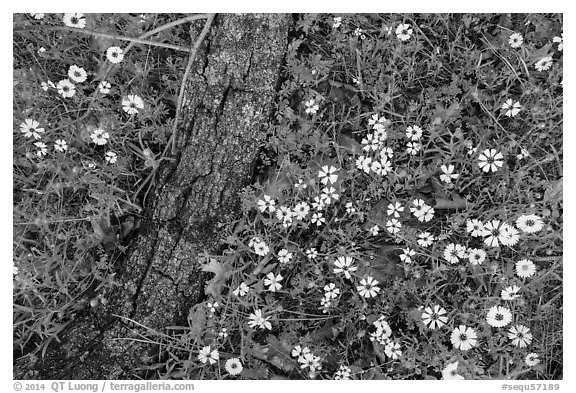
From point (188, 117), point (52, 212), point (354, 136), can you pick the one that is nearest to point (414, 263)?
point (354, 136)

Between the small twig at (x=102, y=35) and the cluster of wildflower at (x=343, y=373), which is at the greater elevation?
the small twig at (x=102, y=35)

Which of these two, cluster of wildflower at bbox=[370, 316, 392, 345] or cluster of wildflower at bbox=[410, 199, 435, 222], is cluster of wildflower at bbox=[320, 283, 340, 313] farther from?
cluster of wildflower at bbox=[410, 199, 435, 222]

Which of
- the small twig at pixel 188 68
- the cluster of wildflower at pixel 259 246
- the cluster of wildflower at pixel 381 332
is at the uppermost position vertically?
the small twig at pixel 188 68

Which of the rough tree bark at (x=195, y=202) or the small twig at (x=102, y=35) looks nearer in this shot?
the rough tree bark at (x=195, y=202)

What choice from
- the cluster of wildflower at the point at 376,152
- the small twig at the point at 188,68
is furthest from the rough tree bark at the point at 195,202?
the cluster of wildflower at the point at 376,152

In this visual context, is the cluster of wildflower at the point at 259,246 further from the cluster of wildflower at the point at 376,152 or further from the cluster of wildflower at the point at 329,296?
the cluster of wildflower at the point at 376,152

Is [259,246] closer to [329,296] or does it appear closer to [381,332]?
[329,296]

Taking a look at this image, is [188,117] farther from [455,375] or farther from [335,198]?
[455,375]

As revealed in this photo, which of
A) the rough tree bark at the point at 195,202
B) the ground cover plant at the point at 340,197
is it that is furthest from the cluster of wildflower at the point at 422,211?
the rough tree bark at the point at 195,202

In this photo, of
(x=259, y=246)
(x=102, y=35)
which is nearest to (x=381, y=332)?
(x=259, y=246)
